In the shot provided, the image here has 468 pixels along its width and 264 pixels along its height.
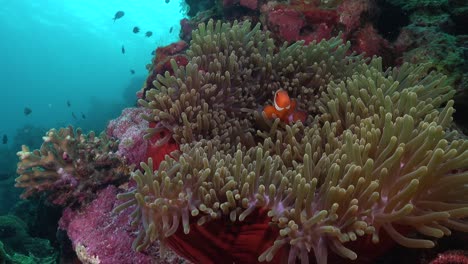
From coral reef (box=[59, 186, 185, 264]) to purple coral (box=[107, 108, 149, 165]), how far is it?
550 mm

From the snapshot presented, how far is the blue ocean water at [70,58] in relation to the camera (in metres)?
42.7

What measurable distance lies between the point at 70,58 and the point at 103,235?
90.3 m

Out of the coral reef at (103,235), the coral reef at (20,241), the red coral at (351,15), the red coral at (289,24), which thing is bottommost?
the coral reef at (20,241)

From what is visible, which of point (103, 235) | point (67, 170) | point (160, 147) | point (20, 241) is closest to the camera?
point (160, 147)

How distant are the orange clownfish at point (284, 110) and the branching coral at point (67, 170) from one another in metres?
2.05

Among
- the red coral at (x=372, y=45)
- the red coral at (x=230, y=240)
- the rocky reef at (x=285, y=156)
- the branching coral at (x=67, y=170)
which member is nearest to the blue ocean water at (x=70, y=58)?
the branching coral at (x=67, y=170)

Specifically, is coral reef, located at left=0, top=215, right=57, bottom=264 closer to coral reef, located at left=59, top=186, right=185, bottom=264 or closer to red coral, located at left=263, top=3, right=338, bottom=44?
coral reef, located at left=59, top=186, right=185, bottom=264

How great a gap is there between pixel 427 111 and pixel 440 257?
110 centimetres

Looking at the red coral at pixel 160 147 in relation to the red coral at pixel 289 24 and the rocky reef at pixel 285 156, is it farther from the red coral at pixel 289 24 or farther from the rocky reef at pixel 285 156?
the red coral at pixel 289 24

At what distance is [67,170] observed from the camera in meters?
4.11

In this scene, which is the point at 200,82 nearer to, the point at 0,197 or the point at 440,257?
the point at 440,257

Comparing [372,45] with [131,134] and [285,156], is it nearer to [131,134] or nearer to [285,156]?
[285,156]

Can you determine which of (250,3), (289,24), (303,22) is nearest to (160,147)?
(289,24)

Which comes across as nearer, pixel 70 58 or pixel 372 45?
pixel 372 45
